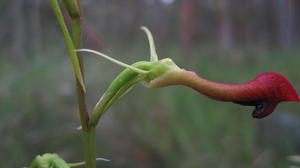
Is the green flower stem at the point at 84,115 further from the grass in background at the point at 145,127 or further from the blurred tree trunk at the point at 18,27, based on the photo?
the blurred tree trunk at the point at 18,27

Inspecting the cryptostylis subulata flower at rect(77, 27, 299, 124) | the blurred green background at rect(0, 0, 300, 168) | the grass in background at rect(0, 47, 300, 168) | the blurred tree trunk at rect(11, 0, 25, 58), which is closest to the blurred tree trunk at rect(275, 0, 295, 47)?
the blurred green background at rect(0, 0, 300, 168)

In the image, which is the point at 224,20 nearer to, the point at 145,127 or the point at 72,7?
the point at 145,127

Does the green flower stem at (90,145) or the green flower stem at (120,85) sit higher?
the green flower stem at (120,85)

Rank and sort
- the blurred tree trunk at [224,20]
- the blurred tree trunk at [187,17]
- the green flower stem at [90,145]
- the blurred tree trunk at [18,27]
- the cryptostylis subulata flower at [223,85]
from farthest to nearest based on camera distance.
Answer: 1. the blurred tree trunk at [224,20]
2. the blurred tree trunk at [187,17]
3. the blurred tree trunk at [18,27]
4. the green flower stem at [90,145]
5. the cryptostylis subulata flower at [223,85]

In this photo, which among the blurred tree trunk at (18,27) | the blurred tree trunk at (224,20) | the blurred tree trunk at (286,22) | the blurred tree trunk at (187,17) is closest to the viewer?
the blurred tree trunk at (18,27)

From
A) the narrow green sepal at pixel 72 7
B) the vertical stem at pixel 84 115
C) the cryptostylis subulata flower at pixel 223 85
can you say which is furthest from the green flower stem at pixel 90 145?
the narrow green sepal at pixel 72 7

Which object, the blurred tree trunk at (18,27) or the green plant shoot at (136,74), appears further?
the blurred tree trunk at (18,27)

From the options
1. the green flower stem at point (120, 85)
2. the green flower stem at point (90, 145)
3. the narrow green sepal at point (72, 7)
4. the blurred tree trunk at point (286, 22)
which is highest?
the narrow green sepal at point (72, 7)

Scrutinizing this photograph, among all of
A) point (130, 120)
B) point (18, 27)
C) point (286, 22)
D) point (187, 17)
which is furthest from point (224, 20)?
point (18, 27)
